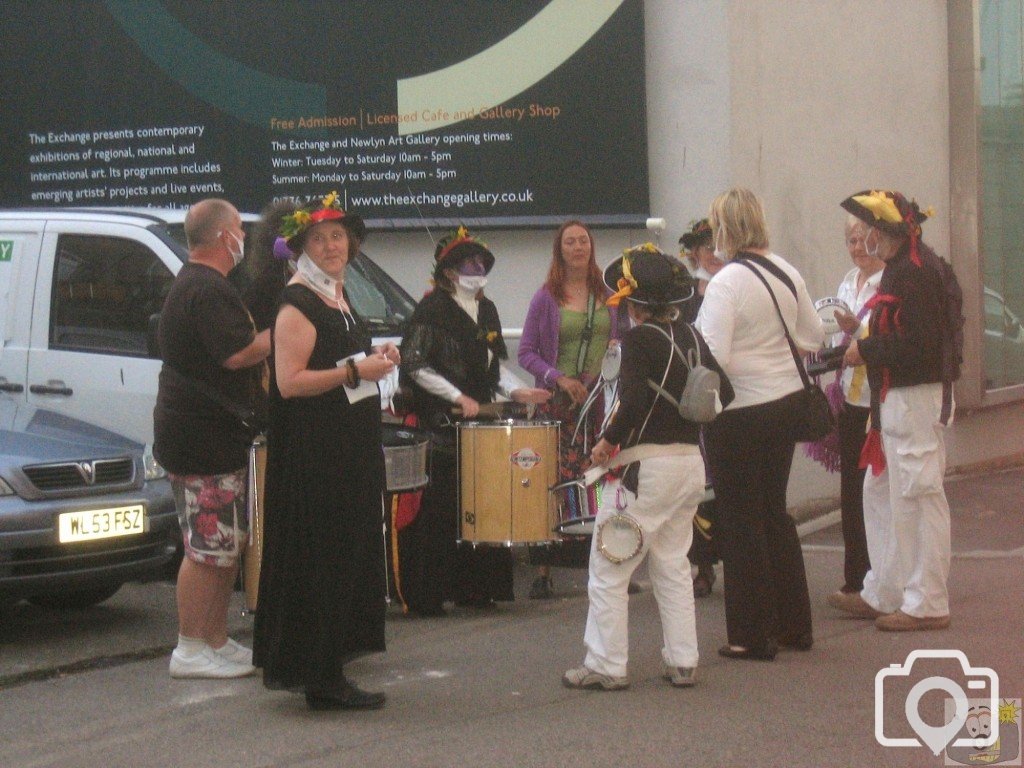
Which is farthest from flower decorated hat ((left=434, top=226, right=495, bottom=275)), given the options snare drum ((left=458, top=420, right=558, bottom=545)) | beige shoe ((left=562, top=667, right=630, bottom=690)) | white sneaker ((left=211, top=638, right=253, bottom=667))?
beige shoe ((left=562, top=667, right=630, bottom=690))

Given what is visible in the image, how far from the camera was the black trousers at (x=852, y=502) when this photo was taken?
8.07m

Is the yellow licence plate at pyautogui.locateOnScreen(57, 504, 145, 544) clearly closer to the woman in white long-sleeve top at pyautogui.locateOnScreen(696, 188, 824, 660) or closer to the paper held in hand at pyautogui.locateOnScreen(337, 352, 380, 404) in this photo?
the paper held in hand at pyautogui.locateOnScreen(337, 352, 380, 404)

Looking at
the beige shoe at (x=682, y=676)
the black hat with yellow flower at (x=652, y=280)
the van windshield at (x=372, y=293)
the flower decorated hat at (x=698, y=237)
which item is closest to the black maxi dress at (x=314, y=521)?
the black hat with yellow flower at (x=652, y=280)

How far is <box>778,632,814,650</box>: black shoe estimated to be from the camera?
7086 millimetres

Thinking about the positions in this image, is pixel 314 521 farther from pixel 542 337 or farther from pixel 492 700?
pixel 542 337

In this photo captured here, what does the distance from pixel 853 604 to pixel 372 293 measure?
333 cm

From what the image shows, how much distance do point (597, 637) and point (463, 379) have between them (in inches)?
85.5

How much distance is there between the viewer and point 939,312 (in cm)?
738

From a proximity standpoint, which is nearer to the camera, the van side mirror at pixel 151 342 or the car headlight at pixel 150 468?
the car headlight at pixel 150 468

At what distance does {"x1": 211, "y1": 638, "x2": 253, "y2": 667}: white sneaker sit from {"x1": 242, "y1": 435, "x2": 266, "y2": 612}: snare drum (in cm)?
22

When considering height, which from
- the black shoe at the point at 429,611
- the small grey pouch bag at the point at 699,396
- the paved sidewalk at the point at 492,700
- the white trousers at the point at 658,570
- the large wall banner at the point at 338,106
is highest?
the large wall banner at the point at 338,106

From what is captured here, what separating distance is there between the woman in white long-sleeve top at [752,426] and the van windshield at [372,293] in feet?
8.98

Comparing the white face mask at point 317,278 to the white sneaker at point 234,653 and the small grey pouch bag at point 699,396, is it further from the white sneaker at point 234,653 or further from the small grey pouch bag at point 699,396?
the white sneaker at point 234,653

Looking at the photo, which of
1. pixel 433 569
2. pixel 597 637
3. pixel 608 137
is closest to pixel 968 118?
pixel 608 137
